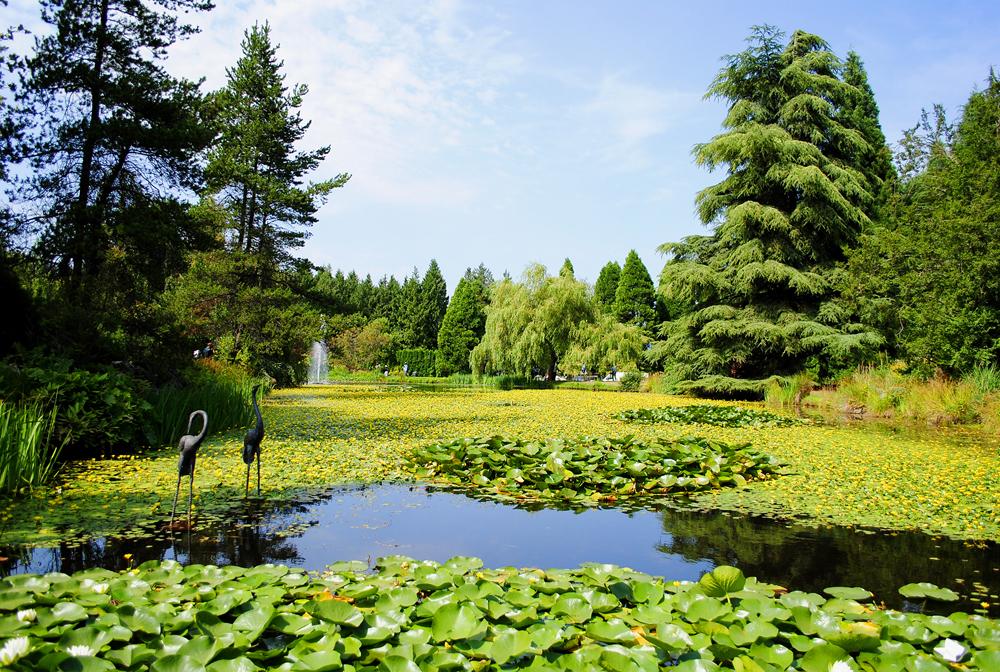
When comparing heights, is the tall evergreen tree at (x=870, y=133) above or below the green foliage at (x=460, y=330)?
above

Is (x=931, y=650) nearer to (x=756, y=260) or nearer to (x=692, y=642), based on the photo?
(x=692, y=642)

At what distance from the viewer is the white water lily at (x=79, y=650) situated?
1860 mm

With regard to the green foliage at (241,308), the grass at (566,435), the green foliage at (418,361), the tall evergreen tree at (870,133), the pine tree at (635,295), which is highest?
the tall evergreen tree at (870,133)

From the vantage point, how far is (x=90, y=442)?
245 inches

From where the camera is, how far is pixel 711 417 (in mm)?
10195

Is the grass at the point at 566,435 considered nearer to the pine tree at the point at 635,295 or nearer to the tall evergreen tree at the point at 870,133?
the tall evergreen tree at the point at 870,133

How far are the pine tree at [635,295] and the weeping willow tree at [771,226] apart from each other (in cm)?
1453

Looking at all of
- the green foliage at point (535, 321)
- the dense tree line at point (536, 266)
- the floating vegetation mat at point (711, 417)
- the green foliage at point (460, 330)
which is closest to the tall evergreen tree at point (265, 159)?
the dense tree line at point (536, 266)

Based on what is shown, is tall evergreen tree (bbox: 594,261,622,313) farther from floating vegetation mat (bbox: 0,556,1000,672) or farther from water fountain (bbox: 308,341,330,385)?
floating vegetation mat (bbox: 0,556,1000,672)

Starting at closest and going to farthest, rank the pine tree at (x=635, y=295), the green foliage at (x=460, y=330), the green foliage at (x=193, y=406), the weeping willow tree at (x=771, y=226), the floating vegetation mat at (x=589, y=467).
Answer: the floating vegetation mat at (x=589, y=467) < the green foliage at (x=193, y=406) < the weeping willow tree at (x=771, y=226) < the pine tree at (x=635, y=295) < the green foliage at (x=460, y=330)

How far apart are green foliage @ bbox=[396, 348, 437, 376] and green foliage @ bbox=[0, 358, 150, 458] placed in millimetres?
34792

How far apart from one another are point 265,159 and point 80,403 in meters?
16.7

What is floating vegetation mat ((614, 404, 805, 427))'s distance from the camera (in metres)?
10.0

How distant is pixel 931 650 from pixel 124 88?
40.1 feet
